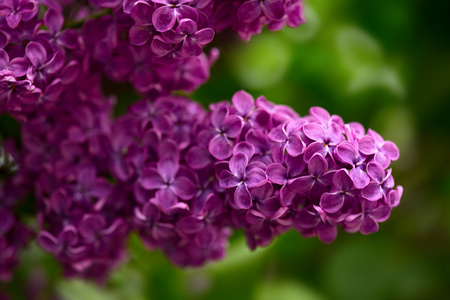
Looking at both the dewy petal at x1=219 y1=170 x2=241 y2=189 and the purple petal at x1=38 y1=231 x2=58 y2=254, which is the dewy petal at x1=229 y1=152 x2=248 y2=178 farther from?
the purple petal at x1=38 y1=231 x2=58 y2=254

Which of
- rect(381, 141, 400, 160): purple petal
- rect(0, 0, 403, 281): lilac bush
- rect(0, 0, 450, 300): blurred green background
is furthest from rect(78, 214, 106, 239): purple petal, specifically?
rect(0, 0, 450, 300): blurred green background

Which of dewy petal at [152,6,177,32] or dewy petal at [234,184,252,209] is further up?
dewy petal at [152,6,177,32]

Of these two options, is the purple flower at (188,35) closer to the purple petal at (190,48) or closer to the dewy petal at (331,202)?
the purple petal at (190,48)

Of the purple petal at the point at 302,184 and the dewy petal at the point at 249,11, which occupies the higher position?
the dewy petal at the point at 249,11

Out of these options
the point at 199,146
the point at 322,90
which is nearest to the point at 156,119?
the point at 199,146

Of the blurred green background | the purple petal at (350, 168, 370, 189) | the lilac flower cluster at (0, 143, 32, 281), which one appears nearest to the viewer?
the purple petal at (350, 168, 370, 189)

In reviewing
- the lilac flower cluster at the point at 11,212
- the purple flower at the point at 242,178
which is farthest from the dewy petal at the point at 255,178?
the lilac flower cluster at the point at 11,212

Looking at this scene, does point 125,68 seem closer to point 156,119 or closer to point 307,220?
point 156,119

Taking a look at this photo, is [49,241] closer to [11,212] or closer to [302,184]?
[11,212]
